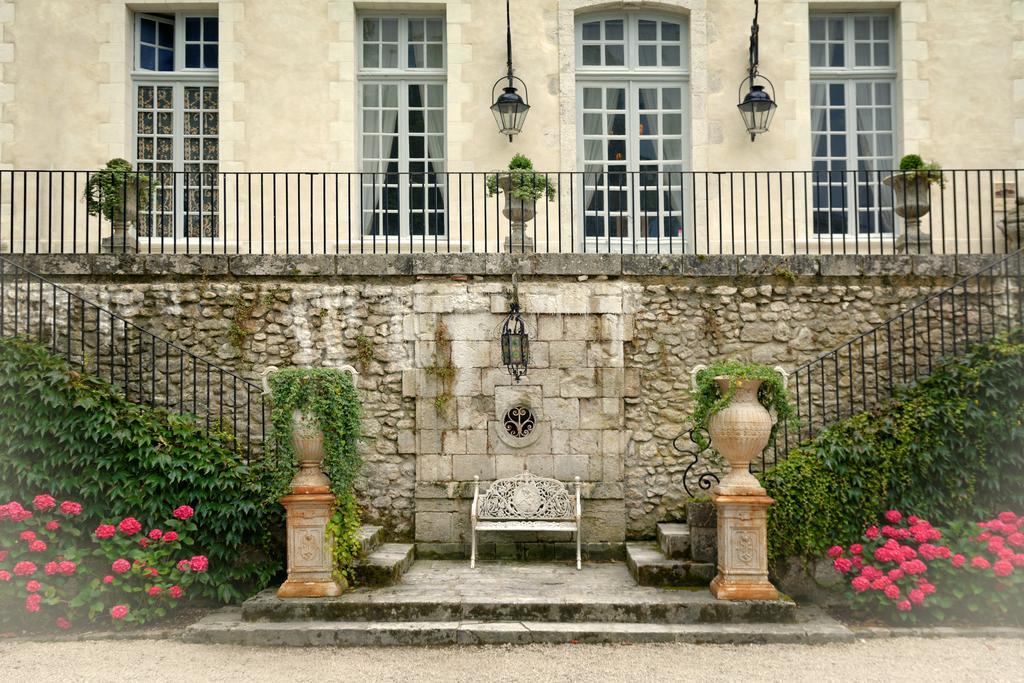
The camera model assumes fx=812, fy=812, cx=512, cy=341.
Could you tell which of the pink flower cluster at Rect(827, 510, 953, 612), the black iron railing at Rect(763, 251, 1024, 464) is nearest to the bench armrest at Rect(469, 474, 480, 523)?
the black iron railing at Rect(763, 251, 1024, 464)

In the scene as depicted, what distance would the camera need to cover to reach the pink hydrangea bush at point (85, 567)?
4957 millimetres

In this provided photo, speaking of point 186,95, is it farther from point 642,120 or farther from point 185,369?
point 642,120

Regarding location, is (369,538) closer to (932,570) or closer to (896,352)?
(932,570)

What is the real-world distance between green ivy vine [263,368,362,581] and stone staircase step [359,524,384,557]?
0.38 ft

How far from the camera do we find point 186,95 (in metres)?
8.08

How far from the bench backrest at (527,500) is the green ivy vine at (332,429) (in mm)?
1097

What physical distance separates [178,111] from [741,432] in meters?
6.27

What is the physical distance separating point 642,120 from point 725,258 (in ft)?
7.24

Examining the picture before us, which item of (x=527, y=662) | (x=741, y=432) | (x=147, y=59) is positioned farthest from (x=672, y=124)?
(x=527, y=662)

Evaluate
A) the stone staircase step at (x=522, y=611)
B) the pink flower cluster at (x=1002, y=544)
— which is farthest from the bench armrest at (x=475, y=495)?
the pink flower cluster at (x=1002, y=544)

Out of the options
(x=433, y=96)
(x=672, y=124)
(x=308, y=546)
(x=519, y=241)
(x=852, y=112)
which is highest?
(x=433, y=96)

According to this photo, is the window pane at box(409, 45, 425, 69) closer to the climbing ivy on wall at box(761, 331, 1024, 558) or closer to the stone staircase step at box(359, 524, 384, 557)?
the stone staircase step at box(359, 524, 384, 557)

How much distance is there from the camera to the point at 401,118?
318 inches

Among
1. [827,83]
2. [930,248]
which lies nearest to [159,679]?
[930,248]
